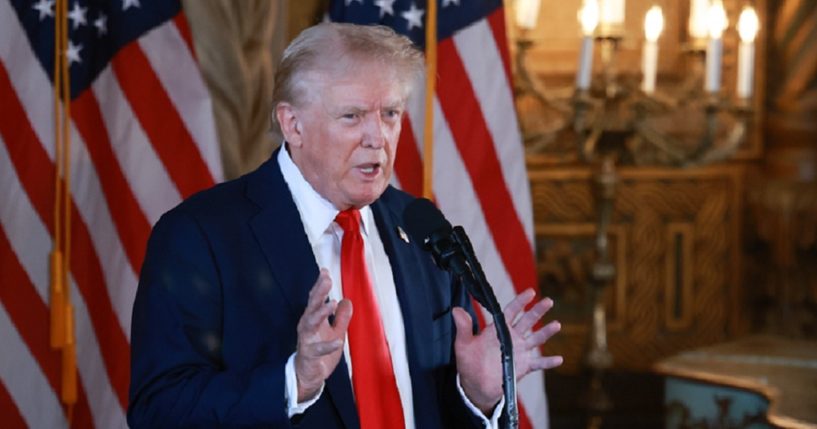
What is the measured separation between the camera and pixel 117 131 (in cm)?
334

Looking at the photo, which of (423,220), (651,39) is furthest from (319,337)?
(651,39)

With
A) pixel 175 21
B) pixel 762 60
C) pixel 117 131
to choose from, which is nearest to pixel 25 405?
pixel 117 131

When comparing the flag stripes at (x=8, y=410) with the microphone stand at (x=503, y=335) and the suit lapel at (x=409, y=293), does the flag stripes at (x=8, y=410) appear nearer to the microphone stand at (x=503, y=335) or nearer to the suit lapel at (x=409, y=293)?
the suit lapel at (x=409, y=293)

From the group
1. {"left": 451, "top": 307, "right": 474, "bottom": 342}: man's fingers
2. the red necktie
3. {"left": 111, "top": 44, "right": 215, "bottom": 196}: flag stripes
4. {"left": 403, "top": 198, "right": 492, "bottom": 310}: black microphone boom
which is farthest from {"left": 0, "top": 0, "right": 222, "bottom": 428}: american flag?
{"left": 403, "top": 198, "right": 492, "bottom": 310}: black microphone boom

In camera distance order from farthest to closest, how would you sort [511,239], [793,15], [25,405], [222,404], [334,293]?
[793,15]
[511,239]
[25,405]
[334,293]
[222,404]

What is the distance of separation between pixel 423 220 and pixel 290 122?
333 mm

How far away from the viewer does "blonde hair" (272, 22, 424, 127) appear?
7.44 feet

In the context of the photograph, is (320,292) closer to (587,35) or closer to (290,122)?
(290,122)

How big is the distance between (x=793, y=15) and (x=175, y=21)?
2.85 meters

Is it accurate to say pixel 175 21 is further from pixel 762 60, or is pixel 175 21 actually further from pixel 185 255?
pixel 762 60

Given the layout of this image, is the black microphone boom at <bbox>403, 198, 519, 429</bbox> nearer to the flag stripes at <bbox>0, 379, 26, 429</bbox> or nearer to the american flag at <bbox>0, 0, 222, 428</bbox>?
the american flag at <bbox>0, 0, 222, 428</bbox>

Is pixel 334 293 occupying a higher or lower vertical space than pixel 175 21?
lower

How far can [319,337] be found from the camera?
201 centimetres

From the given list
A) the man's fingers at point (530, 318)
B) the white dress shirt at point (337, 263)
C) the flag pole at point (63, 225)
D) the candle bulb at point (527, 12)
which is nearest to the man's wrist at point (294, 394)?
the white dress shirt at point (337, 263)
